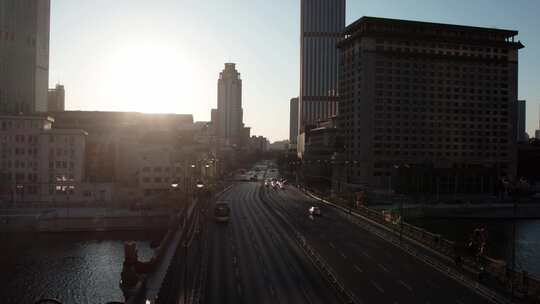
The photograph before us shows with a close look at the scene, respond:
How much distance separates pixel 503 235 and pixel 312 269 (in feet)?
211

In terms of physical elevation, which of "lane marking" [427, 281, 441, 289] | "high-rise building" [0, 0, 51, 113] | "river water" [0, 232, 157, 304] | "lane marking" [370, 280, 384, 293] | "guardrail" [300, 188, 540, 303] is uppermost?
"high-rise building" [0, 0, 51, 113]

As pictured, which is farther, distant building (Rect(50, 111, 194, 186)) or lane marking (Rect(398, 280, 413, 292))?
distant building (Rect(50, 111, 194, 186))

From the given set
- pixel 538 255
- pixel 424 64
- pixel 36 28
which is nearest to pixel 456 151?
pixel 424 64

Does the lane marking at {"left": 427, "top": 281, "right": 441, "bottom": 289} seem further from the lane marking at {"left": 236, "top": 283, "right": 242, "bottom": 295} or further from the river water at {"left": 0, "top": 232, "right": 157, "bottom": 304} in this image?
the river water at {"left": 0, "top": 232, "right": 157, "bottom": 304}

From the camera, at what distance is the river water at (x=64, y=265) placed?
5031 cm

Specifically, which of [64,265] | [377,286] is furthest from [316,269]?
[64,265]

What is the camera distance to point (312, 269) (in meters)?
42.6

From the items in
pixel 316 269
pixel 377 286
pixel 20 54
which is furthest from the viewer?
pixel 20 54

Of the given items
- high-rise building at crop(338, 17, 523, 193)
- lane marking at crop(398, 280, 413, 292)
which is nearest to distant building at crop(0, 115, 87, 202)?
high-rise building at crop(338, 17, 523, 193)

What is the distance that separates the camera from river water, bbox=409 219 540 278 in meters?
66.9

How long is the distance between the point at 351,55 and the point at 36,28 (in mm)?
126782

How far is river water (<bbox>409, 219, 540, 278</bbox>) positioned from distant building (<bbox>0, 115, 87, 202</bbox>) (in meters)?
79.7

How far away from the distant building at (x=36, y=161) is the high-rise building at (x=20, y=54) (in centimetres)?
6596

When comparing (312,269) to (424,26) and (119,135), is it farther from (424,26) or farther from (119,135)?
(424,26)
